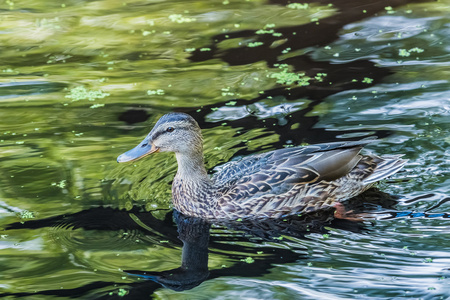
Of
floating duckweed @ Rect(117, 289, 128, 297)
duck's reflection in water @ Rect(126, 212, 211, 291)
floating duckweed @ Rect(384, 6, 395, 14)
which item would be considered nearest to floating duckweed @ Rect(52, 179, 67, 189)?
duck's reflection in water @ Rect(126, 212, 211, 291)

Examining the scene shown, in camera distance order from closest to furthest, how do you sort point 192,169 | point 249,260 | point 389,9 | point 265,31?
point 249,260
point 192,169
point 265,31
point 389,9

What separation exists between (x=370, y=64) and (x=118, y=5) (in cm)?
524

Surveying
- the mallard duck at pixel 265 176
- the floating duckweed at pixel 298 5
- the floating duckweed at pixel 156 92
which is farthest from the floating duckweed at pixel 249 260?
the floating duckweed at pixel 298 5

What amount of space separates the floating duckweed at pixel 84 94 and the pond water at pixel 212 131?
38 mm

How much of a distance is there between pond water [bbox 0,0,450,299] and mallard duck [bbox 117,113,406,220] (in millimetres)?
201

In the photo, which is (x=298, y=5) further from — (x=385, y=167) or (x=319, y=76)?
(x=385, y=167)

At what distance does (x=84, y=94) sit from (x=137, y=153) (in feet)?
10.2

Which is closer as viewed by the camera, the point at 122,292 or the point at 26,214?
the point at 122,292

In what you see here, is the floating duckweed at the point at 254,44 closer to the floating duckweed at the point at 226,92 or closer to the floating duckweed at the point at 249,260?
the floating duckweed at the point at 226,92

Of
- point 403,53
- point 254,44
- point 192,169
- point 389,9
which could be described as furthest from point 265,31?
point 192,169

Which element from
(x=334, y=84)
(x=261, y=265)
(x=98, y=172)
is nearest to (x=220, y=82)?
(x=334, y=84)

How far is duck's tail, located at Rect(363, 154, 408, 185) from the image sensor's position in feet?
23.6

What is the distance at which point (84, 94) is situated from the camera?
9867mm

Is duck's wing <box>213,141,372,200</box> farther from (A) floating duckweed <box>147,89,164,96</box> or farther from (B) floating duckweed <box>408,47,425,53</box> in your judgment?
(B) floating duckweed <box>408,47,425,53</box>
